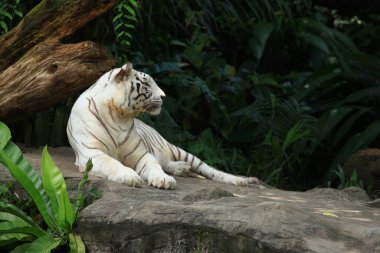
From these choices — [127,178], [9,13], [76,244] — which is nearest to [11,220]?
[76,244]

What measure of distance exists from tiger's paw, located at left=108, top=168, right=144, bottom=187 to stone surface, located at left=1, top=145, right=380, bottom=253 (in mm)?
65

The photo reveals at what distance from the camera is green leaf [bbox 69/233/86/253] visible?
4203 millimetres

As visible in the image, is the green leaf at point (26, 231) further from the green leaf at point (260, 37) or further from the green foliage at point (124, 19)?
the green leaf at point (260, 37)

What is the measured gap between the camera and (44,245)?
4.28m

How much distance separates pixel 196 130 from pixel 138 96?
12.3ft

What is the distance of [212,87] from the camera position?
8.97 metres

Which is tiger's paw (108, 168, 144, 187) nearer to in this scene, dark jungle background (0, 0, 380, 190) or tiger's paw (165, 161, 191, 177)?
tiger's paw (165, 161, 191, 177)

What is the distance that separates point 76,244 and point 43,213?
0.37 metres

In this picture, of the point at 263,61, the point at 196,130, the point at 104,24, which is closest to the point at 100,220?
the point at 104,24

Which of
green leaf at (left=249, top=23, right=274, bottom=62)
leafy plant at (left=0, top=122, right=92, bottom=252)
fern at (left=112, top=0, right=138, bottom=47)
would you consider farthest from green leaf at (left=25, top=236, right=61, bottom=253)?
green leaf at (left=249, top=23, right=274, bottom=62)

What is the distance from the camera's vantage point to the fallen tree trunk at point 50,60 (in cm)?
528

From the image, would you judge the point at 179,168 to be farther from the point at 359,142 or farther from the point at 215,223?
the point at 359,142

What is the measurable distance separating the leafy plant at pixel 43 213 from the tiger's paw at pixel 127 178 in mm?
368

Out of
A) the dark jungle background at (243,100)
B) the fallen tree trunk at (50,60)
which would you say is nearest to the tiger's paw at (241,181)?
the fallen tree trunk at (50,60)
